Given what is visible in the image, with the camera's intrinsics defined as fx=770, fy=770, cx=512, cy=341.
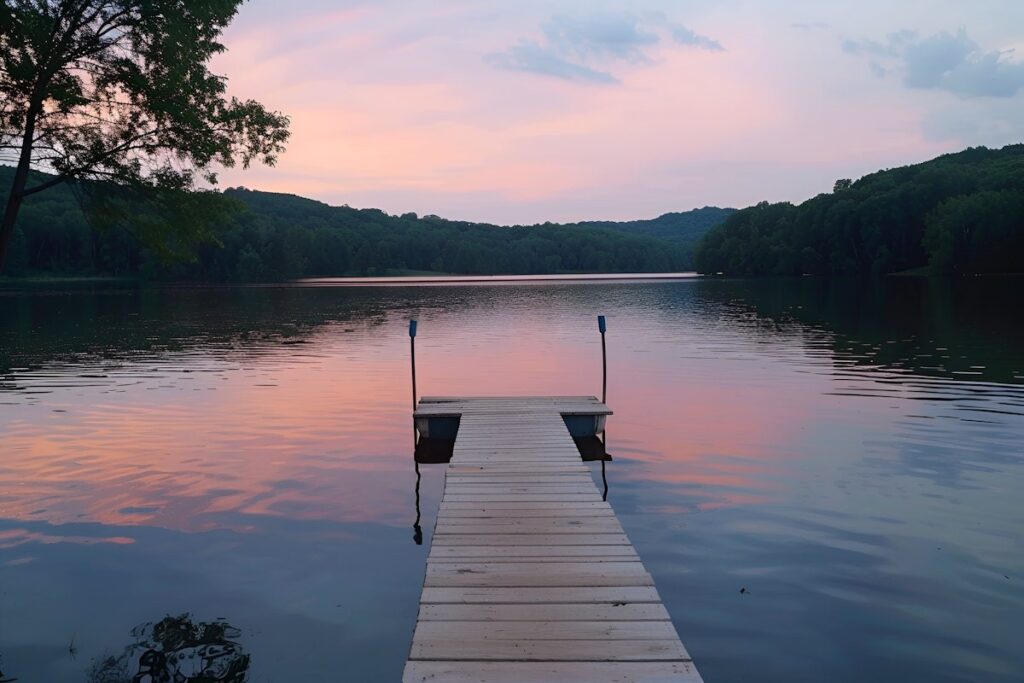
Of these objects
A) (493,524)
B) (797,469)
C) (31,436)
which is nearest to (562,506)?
(493,524)

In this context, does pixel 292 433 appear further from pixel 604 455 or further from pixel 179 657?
pixel 179 657

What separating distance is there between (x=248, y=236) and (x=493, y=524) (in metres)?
168

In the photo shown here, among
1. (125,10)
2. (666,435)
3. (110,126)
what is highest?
(125,10)

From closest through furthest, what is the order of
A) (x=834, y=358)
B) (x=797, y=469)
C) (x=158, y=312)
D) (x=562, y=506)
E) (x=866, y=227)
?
(x=562, y=506) < (x=797, y=469) < (x=834, y=358) < (x=158, y=312) < (x=866, y=227)

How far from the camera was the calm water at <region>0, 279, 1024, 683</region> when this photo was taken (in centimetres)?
825

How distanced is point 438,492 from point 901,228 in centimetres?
15615

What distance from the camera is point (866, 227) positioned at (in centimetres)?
15075

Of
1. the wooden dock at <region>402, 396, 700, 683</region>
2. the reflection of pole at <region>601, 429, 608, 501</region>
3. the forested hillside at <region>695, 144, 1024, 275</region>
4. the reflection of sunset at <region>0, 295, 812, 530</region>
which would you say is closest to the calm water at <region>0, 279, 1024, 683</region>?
the reflection of sunset at <region>0, 295, 812, 530</region>

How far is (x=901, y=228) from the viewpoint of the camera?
486ft

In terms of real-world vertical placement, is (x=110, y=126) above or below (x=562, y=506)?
above

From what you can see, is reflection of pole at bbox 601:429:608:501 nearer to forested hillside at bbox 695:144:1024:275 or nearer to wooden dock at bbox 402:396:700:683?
wooden dock at bbox 402:396:700:683

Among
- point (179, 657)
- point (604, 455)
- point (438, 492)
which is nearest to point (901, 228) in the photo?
point (604, 455)

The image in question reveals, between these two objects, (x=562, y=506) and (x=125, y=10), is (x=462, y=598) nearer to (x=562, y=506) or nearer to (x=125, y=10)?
(x=562, y=506)

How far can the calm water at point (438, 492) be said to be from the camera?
8250 mm
